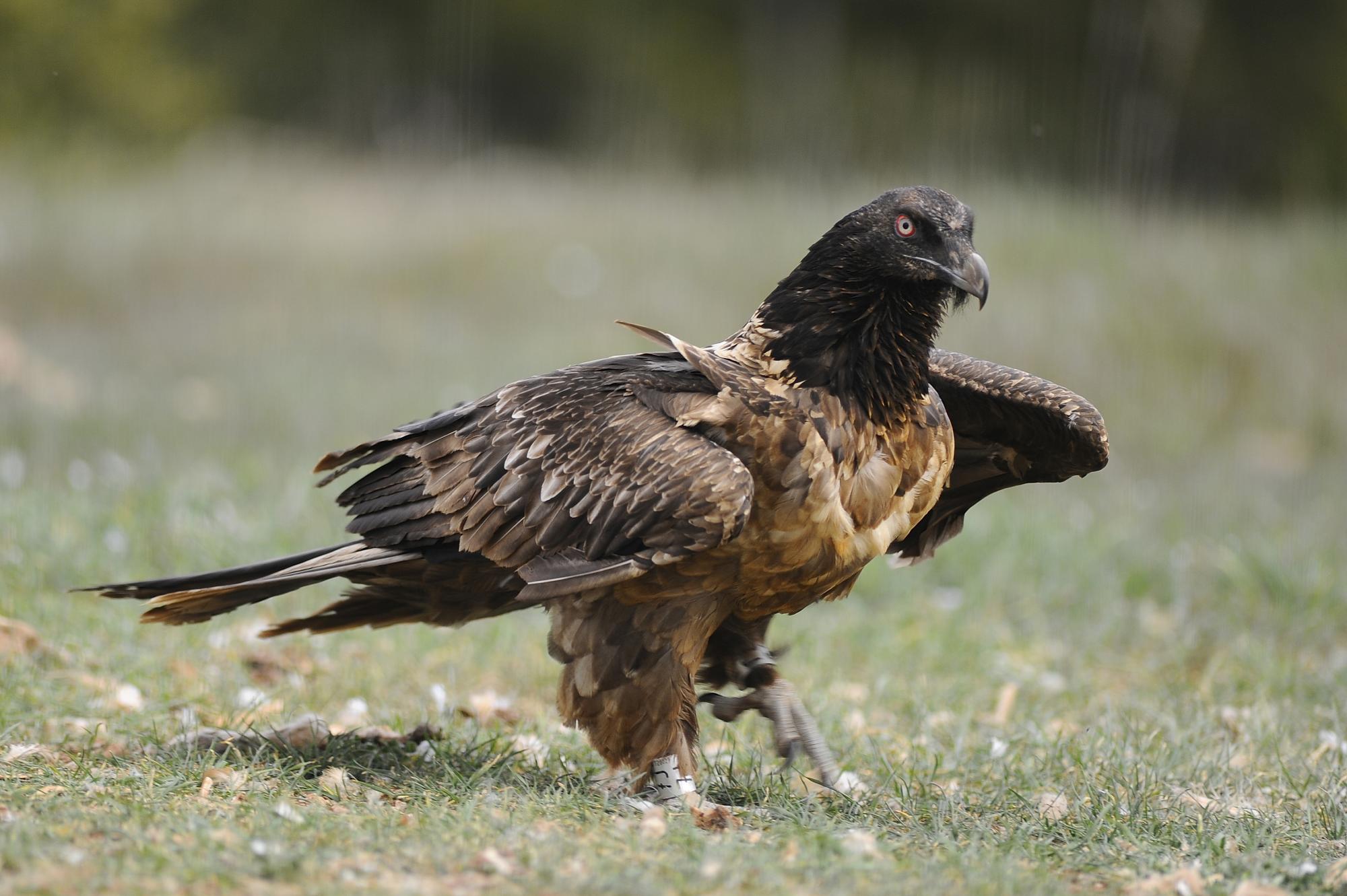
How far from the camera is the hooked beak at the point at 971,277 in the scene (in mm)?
3711

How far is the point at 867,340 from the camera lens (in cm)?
385

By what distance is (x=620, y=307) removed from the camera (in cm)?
1205

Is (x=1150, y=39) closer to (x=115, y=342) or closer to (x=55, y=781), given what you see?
(x=115, y=342)

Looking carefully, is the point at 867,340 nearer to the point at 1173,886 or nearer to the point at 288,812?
the point at 1173,886

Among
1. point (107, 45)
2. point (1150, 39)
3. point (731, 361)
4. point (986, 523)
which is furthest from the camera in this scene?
point (107, 45)

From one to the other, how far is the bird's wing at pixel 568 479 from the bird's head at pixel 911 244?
55 centimetres

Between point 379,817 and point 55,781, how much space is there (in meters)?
0.90

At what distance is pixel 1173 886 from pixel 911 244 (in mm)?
1770

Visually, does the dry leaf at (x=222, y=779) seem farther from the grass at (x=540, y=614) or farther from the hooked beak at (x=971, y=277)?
the hooked beak at (x=971, y=277)

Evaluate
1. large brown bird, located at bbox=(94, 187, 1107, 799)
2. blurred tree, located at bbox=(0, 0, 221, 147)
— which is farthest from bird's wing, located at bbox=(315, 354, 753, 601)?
blurred tree, located at bbox=(0, 0, 221, 147)

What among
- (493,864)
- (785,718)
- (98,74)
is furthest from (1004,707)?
(98,74)

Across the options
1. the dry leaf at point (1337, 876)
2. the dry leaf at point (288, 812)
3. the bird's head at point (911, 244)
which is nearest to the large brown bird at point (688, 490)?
the bird's head at point (911, 244)

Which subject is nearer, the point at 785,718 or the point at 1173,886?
the point at 1173,886

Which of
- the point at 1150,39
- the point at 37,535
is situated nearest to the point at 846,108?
the point at 1150,39
